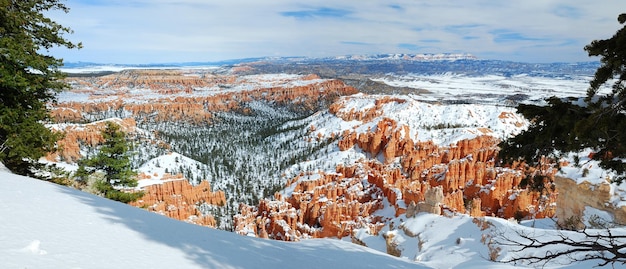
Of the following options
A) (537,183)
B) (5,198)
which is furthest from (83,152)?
(537,183)

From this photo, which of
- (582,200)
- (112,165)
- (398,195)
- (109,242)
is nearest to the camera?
(109,242)

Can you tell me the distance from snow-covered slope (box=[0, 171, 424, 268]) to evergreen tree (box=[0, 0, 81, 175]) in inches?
129

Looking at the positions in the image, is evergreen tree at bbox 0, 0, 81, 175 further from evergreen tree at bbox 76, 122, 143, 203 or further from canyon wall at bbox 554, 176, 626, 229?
canyon wall at bbox 554, 176, 626, 229

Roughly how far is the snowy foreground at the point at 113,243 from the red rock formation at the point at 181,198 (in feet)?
110

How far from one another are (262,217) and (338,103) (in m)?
78.0

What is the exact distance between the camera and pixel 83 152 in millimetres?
78062

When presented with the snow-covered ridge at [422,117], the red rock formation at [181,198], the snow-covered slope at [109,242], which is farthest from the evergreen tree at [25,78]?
the snow-covered ridge at [422,117]

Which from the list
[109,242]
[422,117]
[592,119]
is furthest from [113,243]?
[422,117]

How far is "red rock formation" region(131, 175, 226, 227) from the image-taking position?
136 ft

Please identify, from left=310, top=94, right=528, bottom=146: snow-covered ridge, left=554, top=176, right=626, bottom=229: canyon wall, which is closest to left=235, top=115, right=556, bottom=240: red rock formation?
left=554, top=176, right=626, bottom=229: canyon wall

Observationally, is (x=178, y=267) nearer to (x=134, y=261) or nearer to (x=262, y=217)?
(x=134, y=261)

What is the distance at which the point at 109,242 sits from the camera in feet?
19.0

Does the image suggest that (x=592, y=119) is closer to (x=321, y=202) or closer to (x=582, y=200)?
(x=582, y=200)

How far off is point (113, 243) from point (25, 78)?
25.6 ft
